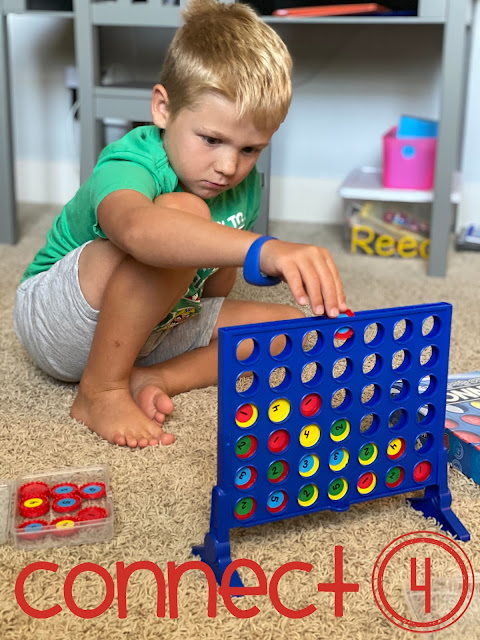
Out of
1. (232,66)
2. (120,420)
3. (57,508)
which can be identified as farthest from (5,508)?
(232,66)

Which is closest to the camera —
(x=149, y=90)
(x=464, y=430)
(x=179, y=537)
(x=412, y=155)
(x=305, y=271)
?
(x=305, y=271)

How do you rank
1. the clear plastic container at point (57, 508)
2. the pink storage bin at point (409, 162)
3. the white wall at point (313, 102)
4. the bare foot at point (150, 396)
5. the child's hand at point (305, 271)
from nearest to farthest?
the child's hand at point (305, 271)
the clear plastic container at point (57, 508)
the bare foot at point (150, 396)
the pink storage bin at point (409, 162)
the white wall at point (313, 102)

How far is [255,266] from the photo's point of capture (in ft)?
2.25

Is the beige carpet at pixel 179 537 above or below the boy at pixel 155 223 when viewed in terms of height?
below

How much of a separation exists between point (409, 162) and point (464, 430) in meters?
0.99

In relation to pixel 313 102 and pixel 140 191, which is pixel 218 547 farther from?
pixel 313 102

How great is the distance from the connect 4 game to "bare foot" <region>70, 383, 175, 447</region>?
0.75 feet

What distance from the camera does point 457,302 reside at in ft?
5.08

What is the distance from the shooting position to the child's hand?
0.67 meters

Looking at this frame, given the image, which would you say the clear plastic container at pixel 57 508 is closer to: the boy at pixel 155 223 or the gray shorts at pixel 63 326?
the boy at pixel 155 223

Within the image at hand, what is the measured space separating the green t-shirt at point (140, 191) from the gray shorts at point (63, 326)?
0.04m

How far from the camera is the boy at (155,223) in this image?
86 centimetres

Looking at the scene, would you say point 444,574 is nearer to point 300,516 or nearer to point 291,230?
point 300,516

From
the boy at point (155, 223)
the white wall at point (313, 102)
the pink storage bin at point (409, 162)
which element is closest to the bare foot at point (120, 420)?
the boy at point (155, 223)
